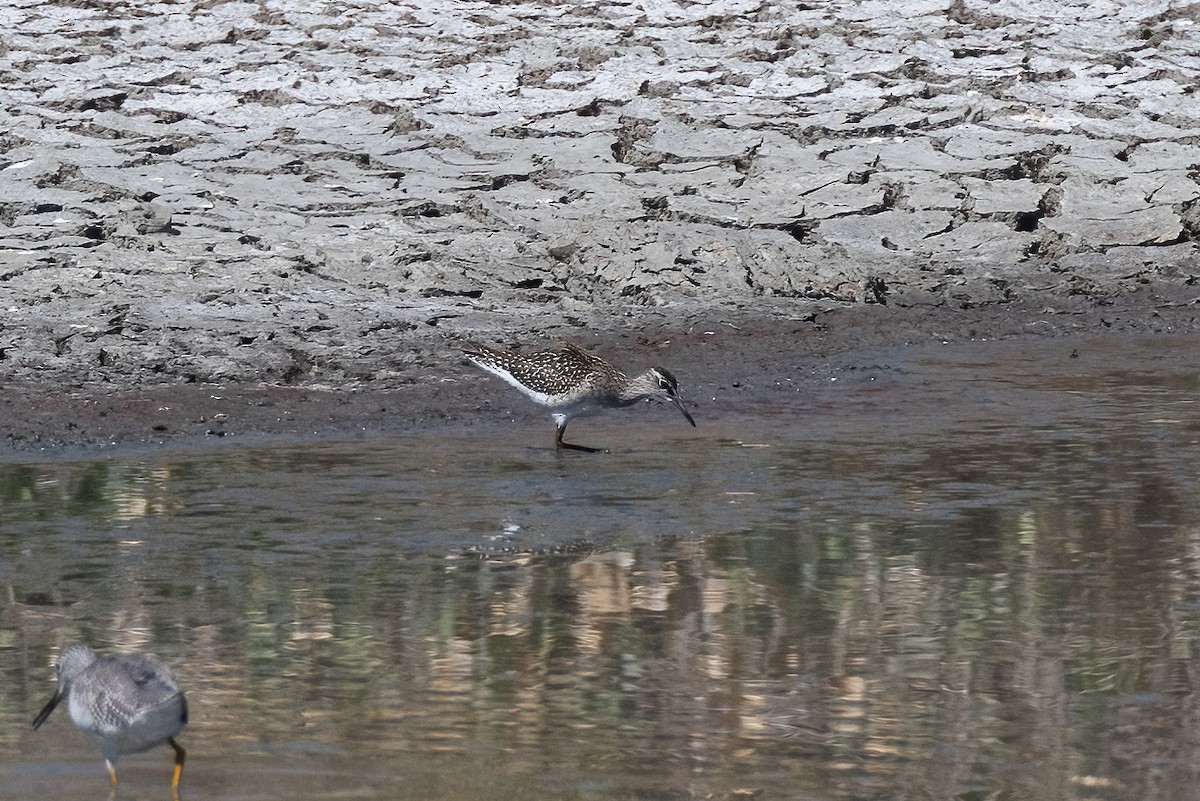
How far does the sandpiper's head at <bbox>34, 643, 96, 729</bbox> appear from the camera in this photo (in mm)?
4820

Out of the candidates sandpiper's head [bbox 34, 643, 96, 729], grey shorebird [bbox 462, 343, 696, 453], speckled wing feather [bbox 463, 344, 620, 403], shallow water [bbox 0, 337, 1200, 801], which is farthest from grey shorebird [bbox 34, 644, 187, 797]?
speckled wing feather [bbox 463, 344, 620, 403]

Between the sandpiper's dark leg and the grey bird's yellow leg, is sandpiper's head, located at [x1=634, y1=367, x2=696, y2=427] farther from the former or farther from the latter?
the grey bird's yellow leg

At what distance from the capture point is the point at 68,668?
4.87 m

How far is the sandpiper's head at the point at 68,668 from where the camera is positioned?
4820mm

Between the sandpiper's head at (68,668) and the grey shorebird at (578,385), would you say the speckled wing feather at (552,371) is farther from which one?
the sandpiper's head at (68,668)

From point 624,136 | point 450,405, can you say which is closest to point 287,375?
point 450,405

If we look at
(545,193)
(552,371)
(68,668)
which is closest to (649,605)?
(68,668)

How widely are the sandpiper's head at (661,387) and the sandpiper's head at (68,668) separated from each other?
4.78 metres

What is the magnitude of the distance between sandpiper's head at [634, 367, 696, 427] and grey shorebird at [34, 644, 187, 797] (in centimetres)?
485

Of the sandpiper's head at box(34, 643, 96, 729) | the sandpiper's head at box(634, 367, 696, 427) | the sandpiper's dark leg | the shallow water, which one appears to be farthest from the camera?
the sandpiper's head at box(634, 367, 696, 427)

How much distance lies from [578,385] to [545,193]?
190 inches

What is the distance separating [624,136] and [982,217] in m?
2.55

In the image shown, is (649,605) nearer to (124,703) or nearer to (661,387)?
(124,703)

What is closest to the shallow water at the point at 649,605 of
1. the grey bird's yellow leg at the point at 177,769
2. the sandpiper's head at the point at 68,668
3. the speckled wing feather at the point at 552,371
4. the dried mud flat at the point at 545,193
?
the grey bird's yellow leg at the point at 177,769
